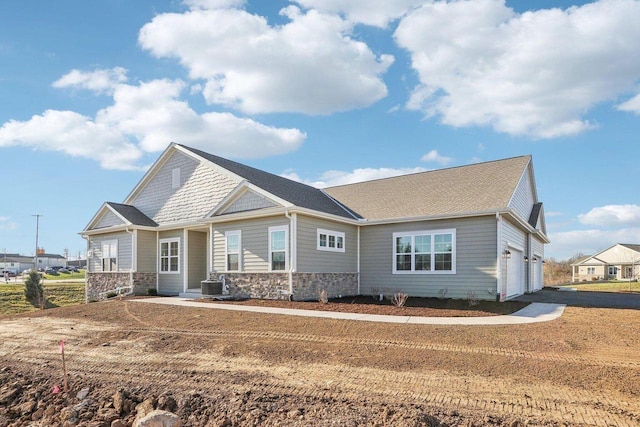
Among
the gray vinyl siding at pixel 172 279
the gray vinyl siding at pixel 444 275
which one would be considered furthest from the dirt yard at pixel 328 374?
the gray vinyl siding at pixel 172 279

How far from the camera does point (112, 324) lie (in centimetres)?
1141

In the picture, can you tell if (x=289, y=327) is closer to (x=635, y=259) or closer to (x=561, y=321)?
(x=561, y=321)

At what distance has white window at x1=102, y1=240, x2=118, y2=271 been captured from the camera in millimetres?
21125

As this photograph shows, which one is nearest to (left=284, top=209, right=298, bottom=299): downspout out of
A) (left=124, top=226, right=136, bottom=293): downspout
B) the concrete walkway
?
the concrete walkway

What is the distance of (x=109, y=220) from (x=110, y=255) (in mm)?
1731

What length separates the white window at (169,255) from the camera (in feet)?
65.5

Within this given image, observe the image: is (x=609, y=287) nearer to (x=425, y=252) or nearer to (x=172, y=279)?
(x=425, y=252)

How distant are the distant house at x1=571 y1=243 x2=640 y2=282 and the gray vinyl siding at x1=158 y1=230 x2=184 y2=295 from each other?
2132 inches

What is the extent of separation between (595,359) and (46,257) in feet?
467

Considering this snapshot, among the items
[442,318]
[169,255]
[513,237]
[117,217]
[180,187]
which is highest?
[180,187]

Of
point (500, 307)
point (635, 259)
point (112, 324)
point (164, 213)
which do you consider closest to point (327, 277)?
point (500, 307)

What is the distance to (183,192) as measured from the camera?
20.4 m

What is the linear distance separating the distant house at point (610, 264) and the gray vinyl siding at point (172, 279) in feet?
178

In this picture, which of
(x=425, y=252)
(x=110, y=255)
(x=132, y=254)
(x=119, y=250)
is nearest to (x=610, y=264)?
(x=425, y=252)
